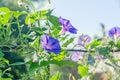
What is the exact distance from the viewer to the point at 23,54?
153 cm

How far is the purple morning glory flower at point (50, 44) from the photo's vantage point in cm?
140

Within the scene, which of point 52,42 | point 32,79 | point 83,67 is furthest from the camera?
point 83,67

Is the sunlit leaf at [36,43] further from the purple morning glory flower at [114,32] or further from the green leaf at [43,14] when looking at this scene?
the purple morning glory flower at [114,32]

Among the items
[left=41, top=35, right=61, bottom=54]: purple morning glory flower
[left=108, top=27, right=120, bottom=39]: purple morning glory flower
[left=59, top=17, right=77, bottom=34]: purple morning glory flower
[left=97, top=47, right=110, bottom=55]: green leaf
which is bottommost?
[left=97, top=47, right=110, bottom=55]: green leaf

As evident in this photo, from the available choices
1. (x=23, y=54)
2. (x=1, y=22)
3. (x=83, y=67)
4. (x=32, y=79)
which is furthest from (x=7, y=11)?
(x=83, y=67)

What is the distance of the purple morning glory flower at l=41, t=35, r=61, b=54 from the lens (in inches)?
55.1

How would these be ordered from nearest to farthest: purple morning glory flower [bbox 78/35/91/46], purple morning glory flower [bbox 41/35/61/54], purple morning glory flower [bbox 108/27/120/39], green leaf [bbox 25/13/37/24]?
purple morning glory flower [bbox 41/35/61/54], green leaf [bbox 25/13/37/24], purple morning glory flower [bbox 78/35/91/46], purple morning glory flower [bbox 108/27/120/39]

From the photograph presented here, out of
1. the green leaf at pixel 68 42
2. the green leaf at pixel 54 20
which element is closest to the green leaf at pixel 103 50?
the green leaf at pixel 68 42

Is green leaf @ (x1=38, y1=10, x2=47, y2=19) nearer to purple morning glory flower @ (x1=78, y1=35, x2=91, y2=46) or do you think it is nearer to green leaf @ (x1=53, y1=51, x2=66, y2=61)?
green leaf @ (x1=53, y1=51, x2=66, y2=61)

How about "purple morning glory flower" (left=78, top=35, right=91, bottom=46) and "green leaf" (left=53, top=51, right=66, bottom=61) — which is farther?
"purple morning glory flower" (left=78, top=35, right=91, bottom=46)

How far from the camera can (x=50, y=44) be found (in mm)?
1460

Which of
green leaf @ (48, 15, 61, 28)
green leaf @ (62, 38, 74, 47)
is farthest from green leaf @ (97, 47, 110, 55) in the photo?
green leaf @ (48, 15, 61, 28)

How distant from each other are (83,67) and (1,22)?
1.60ft

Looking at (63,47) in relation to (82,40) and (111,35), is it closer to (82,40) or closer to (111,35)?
(82,40)
